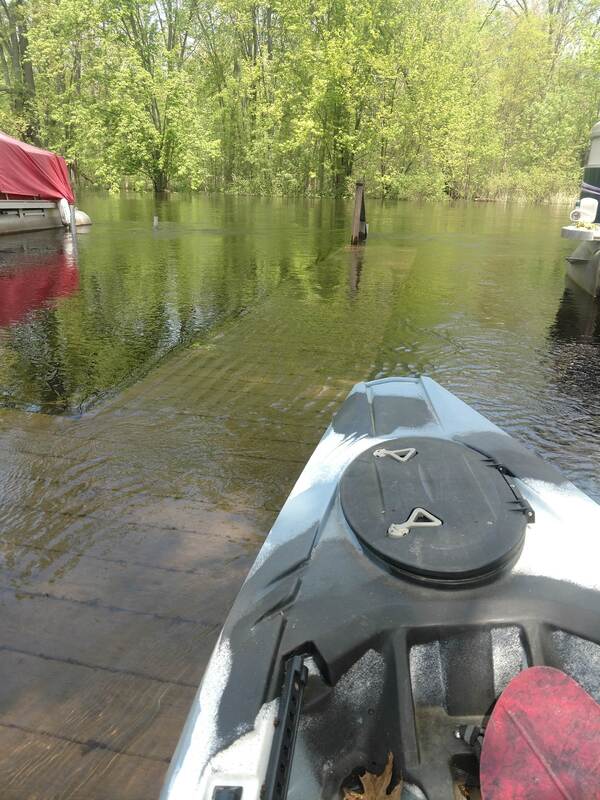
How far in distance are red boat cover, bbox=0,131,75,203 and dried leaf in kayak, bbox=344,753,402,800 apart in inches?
653

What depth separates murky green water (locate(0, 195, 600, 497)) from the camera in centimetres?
508

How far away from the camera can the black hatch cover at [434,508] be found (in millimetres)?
1567

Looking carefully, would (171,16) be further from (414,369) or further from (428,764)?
(428,764)

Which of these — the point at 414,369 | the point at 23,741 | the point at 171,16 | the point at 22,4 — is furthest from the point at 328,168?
the point at 23,741

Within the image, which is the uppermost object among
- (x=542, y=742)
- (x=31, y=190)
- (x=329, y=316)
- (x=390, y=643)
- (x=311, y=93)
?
(x=311, y=93)

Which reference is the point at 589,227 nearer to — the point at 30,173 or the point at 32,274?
the point at 32,274

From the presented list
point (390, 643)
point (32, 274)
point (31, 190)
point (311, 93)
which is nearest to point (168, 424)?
point (390, 643)

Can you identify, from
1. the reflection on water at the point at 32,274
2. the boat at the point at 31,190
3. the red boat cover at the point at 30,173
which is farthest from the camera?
the boat at the point at 31,190

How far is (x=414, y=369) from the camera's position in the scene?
18.6ft

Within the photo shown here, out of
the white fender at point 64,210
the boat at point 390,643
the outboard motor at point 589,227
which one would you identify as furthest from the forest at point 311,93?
the boat at point 390,643

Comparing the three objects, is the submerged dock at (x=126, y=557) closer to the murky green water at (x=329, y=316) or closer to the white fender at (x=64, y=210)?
the murky green water at (x=329, y=316)

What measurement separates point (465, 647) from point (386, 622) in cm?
24

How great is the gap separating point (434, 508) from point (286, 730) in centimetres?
84

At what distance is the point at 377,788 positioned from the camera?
126 cm
